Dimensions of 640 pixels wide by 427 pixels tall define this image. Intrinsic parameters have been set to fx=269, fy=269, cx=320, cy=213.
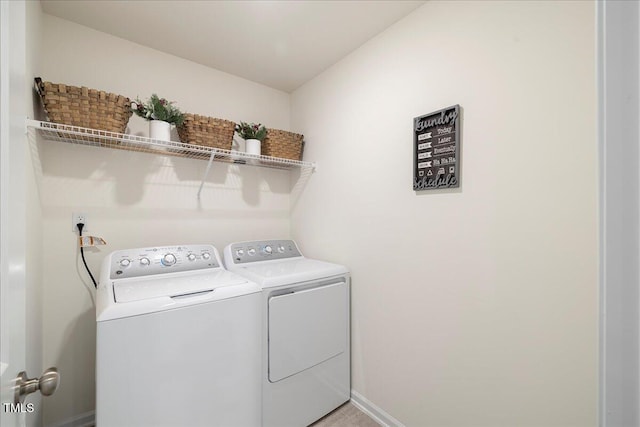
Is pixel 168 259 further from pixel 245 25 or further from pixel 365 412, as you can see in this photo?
pixel 365 412

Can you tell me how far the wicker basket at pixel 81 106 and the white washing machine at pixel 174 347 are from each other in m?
0.73

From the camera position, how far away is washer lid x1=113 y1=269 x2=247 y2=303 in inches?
49.0

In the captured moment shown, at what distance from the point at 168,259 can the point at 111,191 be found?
2.03 ft

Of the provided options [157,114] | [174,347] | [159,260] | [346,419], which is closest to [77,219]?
[159,260]

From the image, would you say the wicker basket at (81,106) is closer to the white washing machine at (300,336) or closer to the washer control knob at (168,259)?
the washer control knob at (168,259)

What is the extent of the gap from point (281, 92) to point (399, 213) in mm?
1736

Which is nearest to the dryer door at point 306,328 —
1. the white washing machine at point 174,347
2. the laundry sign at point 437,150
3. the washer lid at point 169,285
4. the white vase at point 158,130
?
the white washing machine at point 174,347

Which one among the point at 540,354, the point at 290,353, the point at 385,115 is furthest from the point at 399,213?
the point at 290,353

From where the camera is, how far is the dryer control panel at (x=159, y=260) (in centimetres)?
152

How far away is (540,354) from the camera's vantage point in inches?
43.7

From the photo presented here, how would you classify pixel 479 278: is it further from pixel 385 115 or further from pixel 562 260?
pixel 385 115

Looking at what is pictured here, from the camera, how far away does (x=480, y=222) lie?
1.28 meters

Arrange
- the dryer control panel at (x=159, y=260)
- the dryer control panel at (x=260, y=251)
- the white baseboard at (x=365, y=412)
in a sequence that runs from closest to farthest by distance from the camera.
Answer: the dryer control panel at (x=159, y=260), the white baseboard at (x=365, y=412), the dryer control panel at (x=260, y=251)

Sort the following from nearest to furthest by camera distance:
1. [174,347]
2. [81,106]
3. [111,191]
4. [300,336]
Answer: [174,347], [81,106], [300,336], [111,191]
